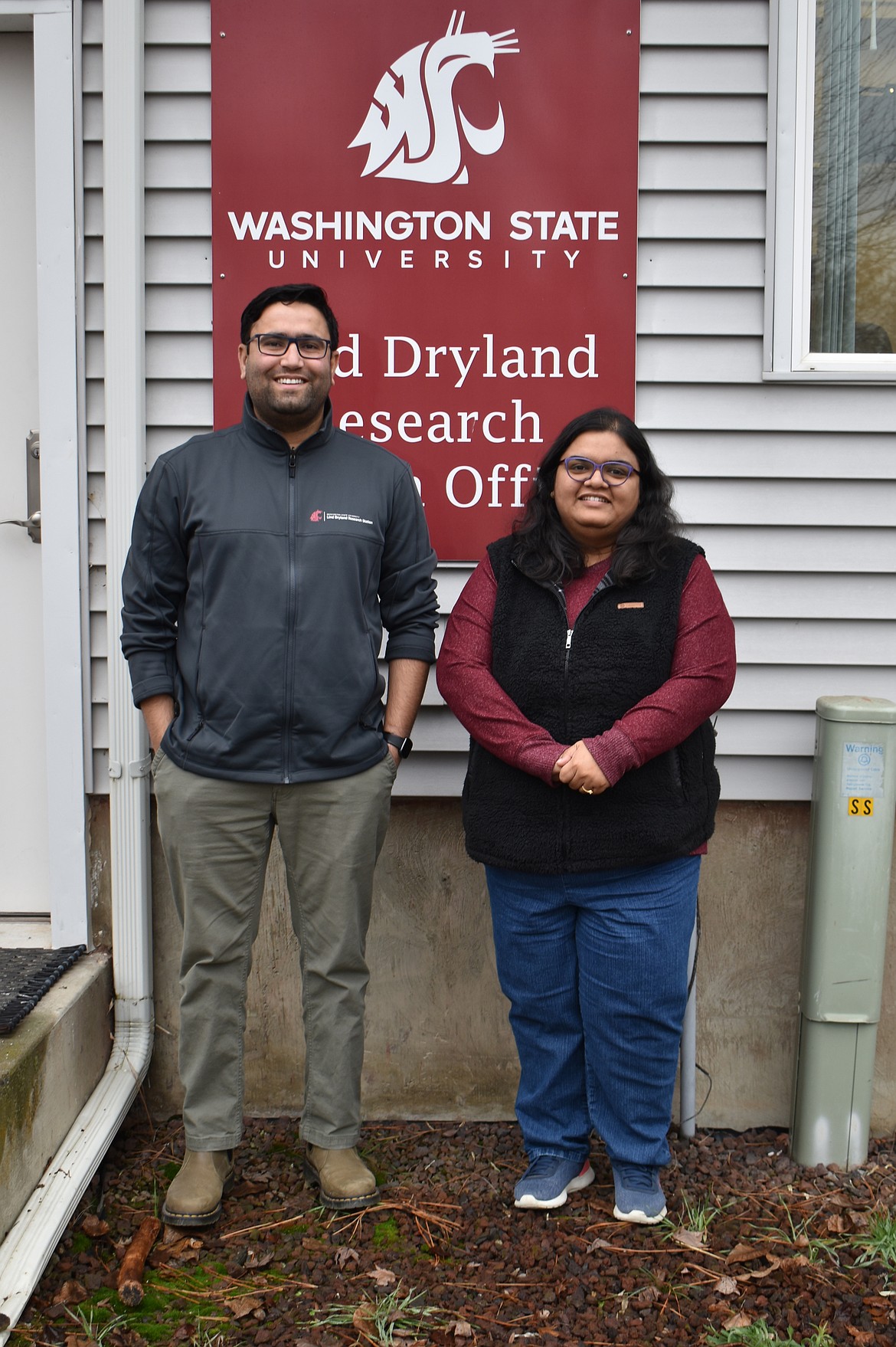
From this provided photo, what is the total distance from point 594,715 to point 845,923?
1.06m

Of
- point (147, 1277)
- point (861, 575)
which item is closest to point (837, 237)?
point (861, 575)

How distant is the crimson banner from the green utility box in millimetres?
1105

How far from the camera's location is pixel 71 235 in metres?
3.20

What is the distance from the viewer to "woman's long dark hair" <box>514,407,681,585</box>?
2.73 meters

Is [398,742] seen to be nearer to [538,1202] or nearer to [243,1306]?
[538,1202]

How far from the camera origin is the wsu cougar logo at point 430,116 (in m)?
3.17

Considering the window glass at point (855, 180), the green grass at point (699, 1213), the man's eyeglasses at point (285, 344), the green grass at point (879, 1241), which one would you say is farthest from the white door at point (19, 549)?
the green grass at point (879, 1241)

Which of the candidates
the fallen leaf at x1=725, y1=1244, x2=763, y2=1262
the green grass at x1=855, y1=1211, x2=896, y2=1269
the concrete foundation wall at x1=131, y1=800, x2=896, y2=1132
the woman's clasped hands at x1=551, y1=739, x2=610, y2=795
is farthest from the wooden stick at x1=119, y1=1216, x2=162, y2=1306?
the green grass at x1=855, y1=1211, x2=896, y2=1269

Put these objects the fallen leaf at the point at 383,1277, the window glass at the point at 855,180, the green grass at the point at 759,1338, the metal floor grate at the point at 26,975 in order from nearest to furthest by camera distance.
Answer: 1. the green grass at the point at 759,1338
2. the fallen leaf at the point at 383,1277
3. the metal floor grate at the point at 26,975
4. the window glass at the point at 855,180

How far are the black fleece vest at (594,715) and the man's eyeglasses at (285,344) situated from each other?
2.45 feet

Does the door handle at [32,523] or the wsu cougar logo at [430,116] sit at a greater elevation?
the wsu cougar logo at [430,116]

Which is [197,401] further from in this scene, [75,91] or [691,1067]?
[691,1067]

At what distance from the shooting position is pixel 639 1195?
2887 mm

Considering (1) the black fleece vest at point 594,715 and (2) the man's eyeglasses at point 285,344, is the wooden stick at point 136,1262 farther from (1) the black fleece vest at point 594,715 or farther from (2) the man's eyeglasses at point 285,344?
(2) the man's eyeglasses at point 285,344
